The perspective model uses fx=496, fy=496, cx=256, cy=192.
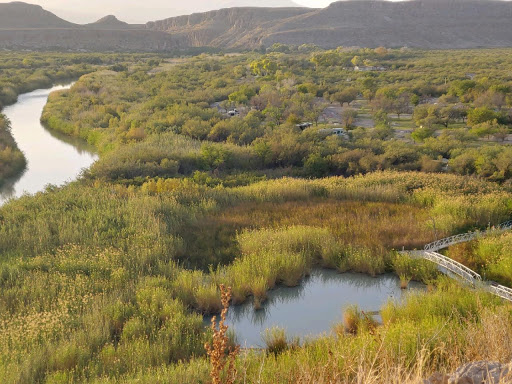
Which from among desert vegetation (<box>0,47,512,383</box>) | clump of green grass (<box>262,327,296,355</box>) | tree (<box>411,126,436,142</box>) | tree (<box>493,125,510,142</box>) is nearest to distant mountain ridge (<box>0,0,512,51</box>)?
tree (<box>493,125,510,142</box>)

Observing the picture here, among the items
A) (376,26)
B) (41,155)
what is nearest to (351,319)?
(41,155)

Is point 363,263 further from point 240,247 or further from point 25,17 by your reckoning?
point 25,17

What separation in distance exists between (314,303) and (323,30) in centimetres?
11503

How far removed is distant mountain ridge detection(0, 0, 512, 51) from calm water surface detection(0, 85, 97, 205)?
83.0 m

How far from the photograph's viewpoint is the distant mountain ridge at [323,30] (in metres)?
111

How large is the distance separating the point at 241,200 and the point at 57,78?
52378 millimetres

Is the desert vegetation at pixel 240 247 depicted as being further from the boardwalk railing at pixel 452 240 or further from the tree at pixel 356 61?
the tree at pixel 356 61

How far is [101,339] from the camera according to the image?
25.1 ft

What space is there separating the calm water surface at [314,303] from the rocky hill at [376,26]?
347 ft

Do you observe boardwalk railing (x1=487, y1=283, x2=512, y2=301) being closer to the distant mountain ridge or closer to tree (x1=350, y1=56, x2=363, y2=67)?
tree (x1=350, y1=56, x2=363, y2=67)

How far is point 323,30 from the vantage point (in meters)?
117

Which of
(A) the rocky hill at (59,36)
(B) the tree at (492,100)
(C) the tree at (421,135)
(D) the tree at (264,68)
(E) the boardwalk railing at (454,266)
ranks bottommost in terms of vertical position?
(C) the tree at (421,135)

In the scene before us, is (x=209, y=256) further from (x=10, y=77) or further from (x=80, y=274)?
(x=10, y=77)

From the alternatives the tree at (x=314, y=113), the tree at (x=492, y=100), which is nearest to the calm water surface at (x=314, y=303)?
the tree at (x=314, y=113)
